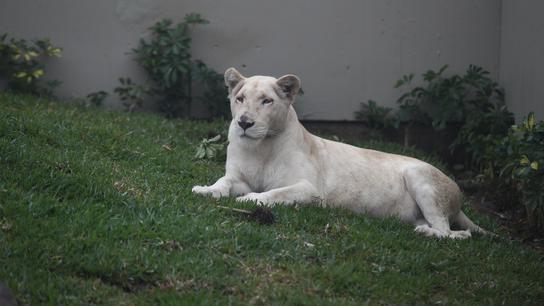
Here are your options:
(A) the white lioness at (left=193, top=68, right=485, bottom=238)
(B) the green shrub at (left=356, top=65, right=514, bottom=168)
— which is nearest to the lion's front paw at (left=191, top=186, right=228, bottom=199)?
(A) the white lioness at (left=193, top=68, right=485, bottom=238)

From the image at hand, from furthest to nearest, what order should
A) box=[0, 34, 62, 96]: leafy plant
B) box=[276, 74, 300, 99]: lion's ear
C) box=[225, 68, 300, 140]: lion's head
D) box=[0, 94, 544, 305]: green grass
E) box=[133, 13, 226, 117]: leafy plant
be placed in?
box=[133, 13, 226, 117]: leafy plant, box=[0, 34, 62, 96]: leafy plant, box=[276, 74, 300, 99]: lion's ear, box=[225, 68, 300, 140]: lion's head, box=[0, 94, 544, 305]: green grass

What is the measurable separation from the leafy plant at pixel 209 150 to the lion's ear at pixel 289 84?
5.83 ft

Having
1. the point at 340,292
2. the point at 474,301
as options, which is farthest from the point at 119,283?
the point at 474,301

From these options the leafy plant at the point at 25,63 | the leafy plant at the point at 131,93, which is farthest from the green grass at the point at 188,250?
the leafy plant at the point at 131,93

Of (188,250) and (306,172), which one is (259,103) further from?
(188,250)

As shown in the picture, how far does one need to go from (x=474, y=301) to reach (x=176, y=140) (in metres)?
4.44

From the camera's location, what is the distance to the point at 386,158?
7504mm

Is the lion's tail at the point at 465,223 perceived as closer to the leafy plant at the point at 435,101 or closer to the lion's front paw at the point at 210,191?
the lion's front paw at the point at 210,191

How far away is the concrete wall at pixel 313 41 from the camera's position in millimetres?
10938

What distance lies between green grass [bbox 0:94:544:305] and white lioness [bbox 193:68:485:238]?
337mm

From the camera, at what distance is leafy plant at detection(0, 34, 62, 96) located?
1053cm

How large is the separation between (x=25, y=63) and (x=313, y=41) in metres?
3.87

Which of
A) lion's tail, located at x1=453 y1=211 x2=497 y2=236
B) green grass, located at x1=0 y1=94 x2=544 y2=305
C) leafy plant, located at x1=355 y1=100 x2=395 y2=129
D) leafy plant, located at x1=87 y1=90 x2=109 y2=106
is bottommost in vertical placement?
lion's tail, located at x1=453 y1=211 x2=497 y2=236

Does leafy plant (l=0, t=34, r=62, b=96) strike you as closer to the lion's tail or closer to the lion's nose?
the lion's nose
